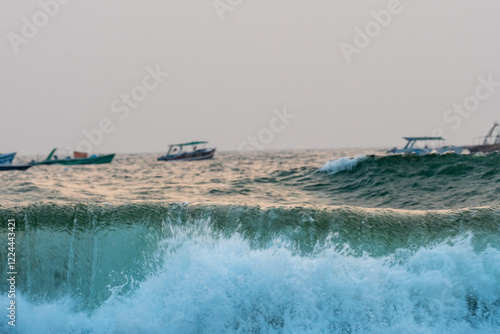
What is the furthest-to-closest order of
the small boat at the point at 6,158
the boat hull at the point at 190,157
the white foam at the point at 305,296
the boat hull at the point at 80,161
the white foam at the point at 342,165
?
the boat hull at the point at 190,157, the boat hull at the point at 80,161, the small boat at the point at 6,158, the white foam at the point at 342,165, the white foam at the point at 305,296

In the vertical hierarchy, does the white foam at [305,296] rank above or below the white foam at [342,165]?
below

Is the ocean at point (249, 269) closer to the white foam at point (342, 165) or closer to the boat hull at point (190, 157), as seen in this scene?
the white foam at point (342, 165)

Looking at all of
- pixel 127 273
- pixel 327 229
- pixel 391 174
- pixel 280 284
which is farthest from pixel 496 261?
pixel 391 174

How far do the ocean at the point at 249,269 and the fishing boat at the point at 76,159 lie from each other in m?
46.8

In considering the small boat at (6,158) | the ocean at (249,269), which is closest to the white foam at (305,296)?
the ocean at (249,269)

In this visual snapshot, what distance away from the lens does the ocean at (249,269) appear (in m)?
6.20

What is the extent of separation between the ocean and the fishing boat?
A: 46837 millimetres

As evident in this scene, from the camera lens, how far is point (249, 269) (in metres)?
6.58

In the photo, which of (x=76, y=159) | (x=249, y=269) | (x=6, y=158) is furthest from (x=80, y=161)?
(x=249, y=269)

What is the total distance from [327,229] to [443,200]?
20.6ft

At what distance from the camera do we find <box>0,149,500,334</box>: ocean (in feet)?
20.3

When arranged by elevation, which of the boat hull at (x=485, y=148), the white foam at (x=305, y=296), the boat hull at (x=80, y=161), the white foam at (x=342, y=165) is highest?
the boat hull at (x=485, y=148)

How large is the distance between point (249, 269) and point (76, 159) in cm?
5049

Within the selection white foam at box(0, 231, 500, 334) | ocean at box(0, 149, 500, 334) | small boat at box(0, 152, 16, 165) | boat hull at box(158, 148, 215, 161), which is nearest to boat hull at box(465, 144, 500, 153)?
boat hull at box(158, 148, 215, 161)
